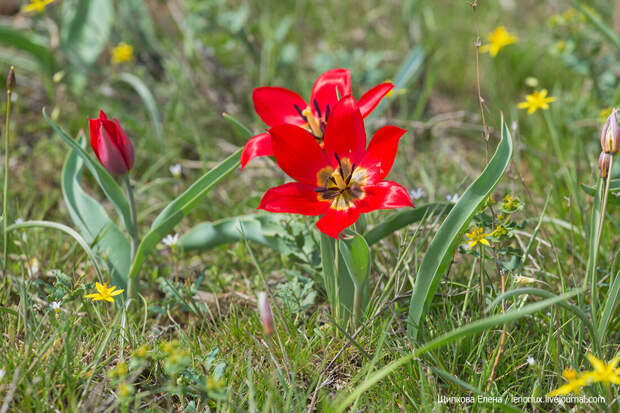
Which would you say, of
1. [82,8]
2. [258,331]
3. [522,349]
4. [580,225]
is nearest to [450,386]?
[522,349]

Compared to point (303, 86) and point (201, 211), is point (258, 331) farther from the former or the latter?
point (303, 86)

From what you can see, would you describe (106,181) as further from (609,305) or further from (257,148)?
(609,305)

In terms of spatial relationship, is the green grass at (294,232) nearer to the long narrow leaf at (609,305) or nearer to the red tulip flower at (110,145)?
the long narrow leaf at (609,305)

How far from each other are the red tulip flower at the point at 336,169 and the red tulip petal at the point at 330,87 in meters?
0.19

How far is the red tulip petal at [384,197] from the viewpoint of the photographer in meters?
1.30

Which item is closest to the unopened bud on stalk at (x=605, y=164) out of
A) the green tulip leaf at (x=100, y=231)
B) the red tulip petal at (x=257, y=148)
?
the red tulip petal at (x=257, y=148)

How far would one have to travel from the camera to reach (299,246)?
1783mm

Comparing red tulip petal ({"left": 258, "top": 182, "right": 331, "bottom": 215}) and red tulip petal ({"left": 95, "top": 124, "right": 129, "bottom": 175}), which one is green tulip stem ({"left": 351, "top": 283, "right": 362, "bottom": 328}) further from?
red tulip petal ({"left": 95, "top": 124, "right": 129, "bottom": 175})

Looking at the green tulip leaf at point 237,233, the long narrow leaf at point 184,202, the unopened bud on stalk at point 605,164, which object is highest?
the unopened bud on stalk at point 605,164

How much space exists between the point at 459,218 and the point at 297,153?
43cm

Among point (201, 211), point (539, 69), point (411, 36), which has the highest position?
point (411, 36)

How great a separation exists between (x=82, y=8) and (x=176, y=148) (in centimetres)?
103

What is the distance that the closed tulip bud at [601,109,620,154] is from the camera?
128cm

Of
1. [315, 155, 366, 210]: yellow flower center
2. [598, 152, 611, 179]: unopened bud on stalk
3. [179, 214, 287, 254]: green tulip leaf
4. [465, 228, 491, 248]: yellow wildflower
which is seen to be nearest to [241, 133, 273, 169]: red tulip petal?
[315, 155, 366, 210]: yellow flower center
